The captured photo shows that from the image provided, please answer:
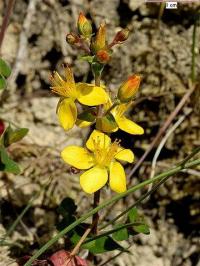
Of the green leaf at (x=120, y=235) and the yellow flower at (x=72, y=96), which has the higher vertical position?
the yellow flower at (x=72, y=96)

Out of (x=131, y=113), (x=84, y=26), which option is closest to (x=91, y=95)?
(x=84, y=26)

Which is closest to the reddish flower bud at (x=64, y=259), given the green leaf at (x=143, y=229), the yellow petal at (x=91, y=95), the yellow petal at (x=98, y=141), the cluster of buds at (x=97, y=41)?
the green leaf at (x=143, y=229)

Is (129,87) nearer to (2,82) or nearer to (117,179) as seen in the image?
(117,179)

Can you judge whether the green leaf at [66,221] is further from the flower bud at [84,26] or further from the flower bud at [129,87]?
the flower bud at [84,26]

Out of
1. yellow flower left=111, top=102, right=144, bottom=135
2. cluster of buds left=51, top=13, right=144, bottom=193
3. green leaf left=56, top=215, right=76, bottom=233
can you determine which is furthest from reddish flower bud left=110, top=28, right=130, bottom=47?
green leaf left=56, top=215, right=76, bottom=233

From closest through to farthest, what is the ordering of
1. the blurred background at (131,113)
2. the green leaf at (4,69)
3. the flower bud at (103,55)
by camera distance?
the flower bud at (103,55), the green leaf at (4,69), the blurred background at (131,113)

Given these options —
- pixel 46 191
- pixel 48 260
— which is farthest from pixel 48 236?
pixel 48 260

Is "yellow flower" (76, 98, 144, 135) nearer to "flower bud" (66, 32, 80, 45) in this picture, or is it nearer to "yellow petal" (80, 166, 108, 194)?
"yellow petal" (80, 166, 108, 194)
